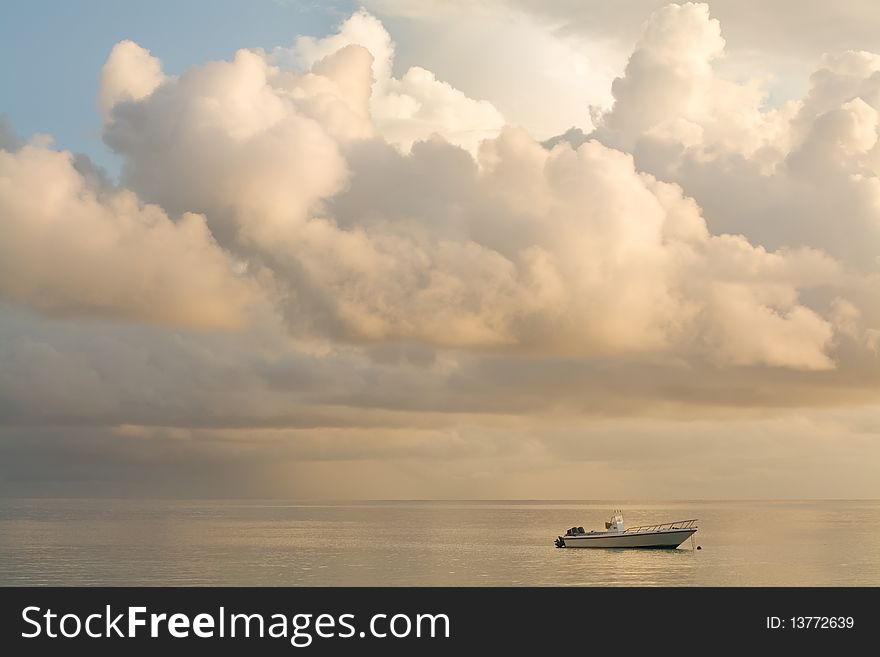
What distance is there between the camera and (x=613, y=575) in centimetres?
15900
